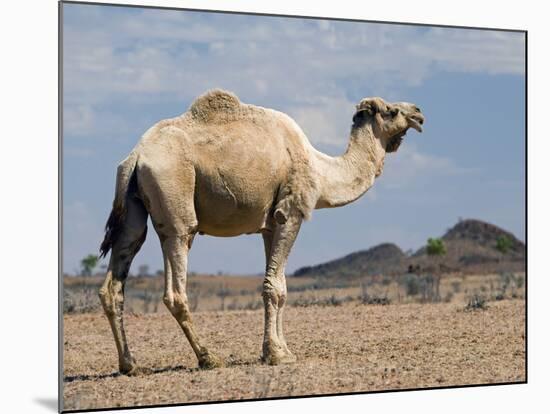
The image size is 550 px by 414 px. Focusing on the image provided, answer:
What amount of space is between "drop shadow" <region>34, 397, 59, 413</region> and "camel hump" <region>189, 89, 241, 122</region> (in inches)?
131

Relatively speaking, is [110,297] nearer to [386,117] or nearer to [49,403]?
[49,403]

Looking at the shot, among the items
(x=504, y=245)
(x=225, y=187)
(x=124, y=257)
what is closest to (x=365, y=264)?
(x=504, y=245)

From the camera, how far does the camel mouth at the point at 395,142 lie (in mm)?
14109

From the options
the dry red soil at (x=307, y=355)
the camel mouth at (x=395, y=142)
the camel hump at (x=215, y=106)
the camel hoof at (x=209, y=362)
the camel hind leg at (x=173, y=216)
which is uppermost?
the camel hump at (x=215, y=106)

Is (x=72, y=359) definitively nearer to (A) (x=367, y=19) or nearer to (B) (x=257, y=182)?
(B) (x=257, y=182)

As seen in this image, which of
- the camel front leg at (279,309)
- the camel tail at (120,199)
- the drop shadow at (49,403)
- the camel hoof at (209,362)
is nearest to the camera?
the drop shadow at (49,403)

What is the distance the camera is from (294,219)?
518 inches

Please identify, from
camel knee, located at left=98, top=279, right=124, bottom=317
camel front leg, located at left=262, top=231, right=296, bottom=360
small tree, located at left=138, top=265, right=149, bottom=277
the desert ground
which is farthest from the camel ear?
small tree, located at left=138, top=265, right=149, bottom=277

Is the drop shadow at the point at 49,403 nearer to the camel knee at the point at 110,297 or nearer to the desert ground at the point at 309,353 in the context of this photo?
the desert ground at the point at 309,353

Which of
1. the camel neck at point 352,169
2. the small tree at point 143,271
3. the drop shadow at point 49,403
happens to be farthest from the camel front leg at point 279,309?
the small tree at point 143,271

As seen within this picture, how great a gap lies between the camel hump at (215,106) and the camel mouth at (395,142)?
2.03m

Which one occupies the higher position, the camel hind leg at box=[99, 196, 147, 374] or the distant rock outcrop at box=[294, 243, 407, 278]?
the camel hind leg at box=[99, 196, 147, 374]

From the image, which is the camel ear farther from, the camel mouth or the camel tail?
the camel tail

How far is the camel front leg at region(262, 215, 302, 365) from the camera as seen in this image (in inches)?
512
